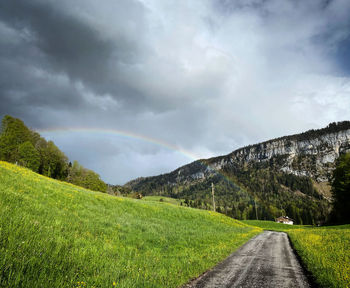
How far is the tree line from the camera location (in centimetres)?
5966

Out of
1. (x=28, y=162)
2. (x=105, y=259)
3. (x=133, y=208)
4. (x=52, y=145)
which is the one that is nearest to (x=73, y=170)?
(x=52, y=145)

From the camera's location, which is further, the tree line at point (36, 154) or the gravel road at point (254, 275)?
the tree line at point (36, 154)

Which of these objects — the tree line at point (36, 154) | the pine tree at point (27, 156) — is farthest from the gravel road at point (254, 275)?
the tree line at point (36, 154)

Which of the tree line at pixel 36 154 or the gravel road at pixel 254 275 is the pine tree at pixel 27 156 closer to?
the tree line at pixel 36 154

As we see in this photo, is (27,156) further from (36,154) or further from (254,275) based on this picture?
(254,275)

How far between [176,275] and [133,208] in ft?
67.2

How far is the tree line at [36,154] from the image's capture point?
59656 mm

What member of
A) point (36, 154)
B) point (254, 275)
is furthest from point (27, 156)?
point (254, 275)

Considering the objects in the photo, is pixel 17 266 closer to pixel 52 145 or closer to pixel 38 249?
pixel 38 249

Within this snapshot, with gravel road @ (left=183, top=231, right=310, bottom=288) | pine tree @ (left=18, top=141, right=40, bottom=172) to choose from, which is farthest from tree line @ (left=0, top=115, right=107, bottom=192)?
gravel road @ (left=183, top=231, right=310, bottom=288)

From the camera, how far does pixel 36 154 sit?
64312 mm

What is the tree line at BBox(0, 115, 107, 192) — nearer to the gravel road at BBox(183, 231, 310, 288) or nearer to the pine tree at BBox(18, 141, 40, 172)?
the pine tree at BBox(18, 141, 40, 172)

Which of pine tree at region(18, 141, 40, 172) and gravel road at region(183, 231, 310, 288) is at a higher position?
pine tree at region(18, 141, 40, 172)

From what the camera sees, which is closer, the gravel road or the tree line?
the gravel road
